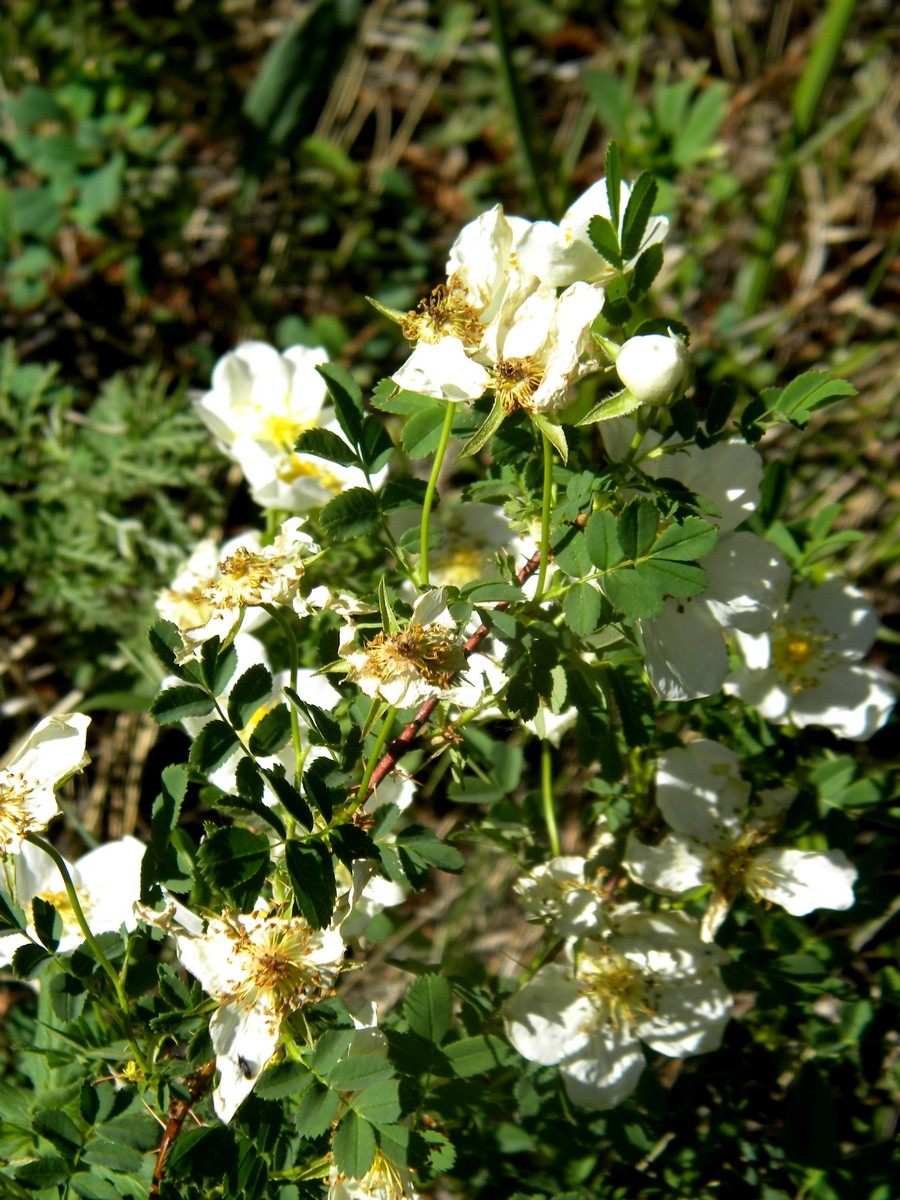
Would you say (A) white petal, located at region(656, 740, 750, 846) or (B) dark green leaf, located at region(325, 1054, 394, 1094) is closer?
(B) dark green leaf, located at region(325, 1054, 394, 1094)

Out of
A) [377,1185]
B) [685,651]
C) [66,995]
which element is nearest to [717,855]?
[685,651]

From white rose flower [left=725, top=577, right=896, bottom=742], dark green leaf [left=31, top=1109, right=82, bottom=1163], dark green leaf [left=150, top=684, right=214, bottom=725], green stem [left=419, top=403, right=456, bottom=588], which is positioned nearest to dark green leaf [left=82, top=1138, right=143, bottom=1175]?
dark green leaf [left=31, top=1109, right=82, bottom=1163]

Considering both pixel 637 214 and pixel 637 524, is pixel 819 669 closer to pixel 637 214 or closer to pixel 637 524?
pixel 637 524

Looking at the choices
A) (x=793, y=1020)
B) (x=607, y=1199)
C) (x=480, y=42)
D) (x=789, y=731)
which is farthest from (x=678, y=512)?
(x=480, y=42)

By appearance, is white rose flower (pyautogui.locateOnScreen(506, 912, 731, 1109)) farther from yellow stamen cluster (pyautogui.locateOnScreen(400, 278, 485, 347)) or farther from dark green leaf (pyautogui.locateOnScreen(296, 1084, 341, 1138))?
yellow stamen cluster (pyautogui.locateOnScreen(400, 278, 485, 347))

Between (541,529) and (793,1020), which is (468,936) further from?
(541,529)

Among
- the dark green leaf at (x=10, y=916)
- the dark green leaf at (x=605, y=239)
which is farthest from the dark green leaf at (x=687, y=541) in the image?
the dark green leaf at (x=10, y=916)
